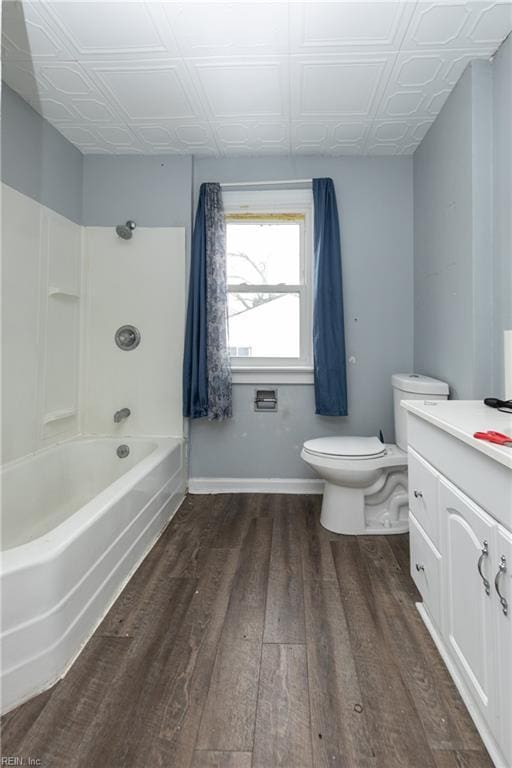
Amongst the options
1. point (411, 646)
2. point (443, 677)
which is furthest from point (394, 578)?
point (443, 677)

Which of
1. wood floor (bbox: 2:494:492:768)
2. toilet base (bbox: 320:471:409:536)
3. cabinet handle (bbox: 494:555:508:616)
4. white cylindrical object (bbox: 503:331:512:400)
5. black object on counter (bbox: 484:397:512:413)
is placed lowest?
wood floor (bbox: 2:494:492:768)

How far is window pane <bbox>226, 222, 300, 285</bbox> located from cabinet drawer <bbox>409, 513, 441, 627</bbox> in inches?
67.9

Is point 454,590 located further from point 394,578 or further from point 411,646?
point 394,578

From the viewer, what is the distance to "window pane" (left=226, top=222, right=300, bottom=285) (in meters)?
2.42

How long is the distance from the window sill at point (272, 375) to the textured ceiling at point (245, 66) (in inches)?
54.7

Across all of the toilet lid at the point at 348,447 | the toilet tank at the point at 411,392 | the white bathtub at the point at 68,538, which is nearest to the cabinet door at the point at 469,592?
the toilet lid at the point at 348,447

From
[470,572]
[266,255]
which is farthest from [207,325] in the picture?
[470,572]

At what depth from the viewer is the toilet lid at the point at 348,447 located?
1770 millimetres

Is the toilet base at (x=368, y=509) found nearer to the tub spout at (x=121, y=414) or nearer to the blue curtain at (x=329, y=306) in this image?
the blue curtain at (x=329, y=306)

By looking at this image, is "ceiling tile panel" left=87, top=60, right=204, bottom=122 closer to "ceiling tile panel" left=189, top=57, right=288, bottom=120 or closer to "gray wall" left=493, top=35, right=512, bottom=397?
"ceiling tile panel" left=189, top=57, right=288, bottom=120

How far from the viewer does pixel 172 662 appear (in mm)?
1088

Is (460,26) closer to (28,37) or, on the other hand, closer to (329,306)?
(329,306)

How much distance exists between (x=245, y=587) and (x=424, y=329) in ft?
5.64

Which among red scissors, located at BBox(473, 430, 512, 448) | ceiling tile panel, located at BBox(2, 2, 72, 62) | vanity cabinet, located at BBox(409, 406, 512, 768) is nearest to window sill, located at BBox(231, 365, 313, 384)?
vanity cabinet, located at BBox(409, 406, 512, 768)
